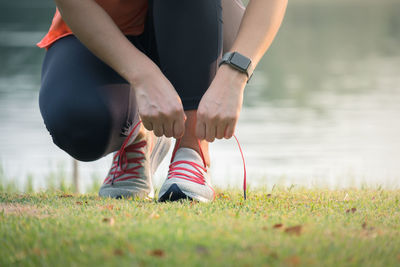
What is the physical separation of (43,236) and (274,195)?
1053 millimetres

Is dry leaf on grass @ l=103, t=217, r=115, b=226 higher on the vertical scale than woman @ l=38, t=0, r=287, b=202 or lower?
lower

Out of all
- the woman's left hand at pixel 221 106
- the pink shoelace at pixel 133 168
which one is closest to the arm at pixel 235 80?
the woman's left hand at pixel 221 106

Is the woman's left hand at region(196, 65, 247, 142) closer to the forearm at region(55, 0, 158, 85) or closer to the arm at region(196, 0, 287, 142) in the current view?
the arm at region(196, 0, 287, 142)

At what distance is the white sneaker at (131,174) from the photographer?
6.77 ft

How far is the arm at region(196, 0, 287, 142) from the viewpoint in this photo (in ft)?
5.60

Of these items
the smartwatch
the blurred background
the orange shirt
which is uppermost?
the orange shirt

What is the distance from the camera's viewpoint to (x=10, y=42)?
14.4 meters

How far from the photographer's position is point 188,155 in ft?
6.47

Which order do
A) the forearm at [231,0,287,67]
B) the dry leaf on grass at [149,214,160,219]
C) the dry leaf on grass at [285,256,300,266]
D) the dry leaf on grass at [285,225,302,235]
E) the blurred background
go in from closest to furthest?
1. the dry leaf on grass at [285,256,300,266]
2. the dry leaf on grass at [285,225,302,235]
3. the dry leaf on grass at [149,214,160,219]
4. the forearm at [231,0,287,67]
5. the blurred background

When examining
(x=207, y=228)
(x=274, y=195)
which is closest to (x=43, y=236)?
(x=207, y=228)

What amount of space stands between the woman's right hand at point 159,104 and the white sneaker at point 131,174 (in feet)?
1.14

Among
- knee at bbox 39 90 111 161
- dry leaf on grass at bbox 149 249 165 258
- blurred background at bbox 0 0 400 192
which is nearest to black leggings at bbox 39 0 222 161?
knee at bbox 39 90 111 161

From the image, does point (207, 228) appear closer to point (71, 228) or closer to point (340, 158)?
point (71, 228)

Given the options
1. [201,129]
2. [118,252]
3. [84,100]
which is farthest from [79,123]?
[118,252]
